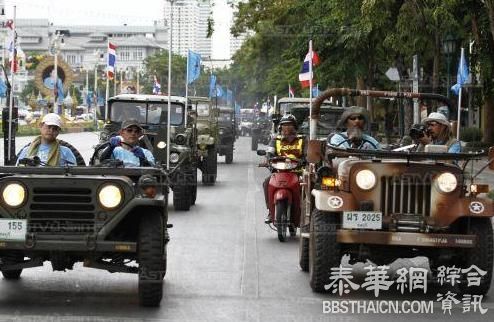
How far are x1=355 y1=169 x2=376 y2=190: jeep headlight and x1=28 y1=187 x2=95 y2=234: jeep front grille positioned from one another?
2425 mm

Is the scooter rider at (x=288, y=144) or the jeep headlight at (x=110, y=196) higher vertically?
the scooter rider at (x=288, y=144)

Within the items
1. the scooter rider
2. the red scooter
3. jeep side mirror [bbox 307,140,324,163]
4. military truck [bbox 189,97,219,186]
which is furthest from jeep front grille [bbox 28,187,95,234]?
military truck [bbox 189,97,219,186]

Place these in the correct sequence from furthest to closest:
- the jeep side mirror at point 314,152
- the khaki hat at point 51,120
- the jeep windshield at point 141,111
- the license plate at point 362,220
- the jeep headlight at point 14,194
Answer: the jeep windshield at point 141,111 < the jeep side mirror at point 314,152 < the khaki hat at point 51,120 < the license plate at point 362,220 < the jeep headlight at point 14,194

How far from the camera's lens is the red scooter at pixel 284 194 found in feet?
46.5

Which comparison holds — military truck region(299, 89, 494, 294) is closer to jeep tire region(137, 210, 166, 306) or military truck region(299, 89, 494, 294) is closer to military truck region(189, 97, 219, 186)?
A: jeep tire region(137, 210, 166, 306)

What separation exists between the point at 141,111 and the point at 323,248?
11346 mm

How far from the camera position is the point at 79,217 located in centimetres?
875

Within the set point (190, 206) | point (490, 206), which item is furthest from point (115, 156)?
point (190, 206)

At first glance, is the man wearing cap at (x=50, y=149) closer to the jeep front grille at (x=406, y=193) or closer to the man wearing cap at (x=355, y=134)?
the man wearing cap at (x=355, y=134)

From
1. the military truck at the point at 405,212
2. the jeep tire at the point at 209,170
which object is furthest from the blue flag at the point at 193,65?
the military truck at the point at 405,212

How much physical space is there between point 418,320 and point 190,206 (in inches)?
439

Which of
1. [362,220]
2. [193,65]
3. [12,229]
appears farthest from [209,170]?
[12,229]

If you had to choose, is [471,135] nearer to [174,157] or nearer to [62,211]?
[174,157]

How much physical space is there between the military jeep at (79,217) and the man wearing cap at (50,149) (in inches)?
44.3
